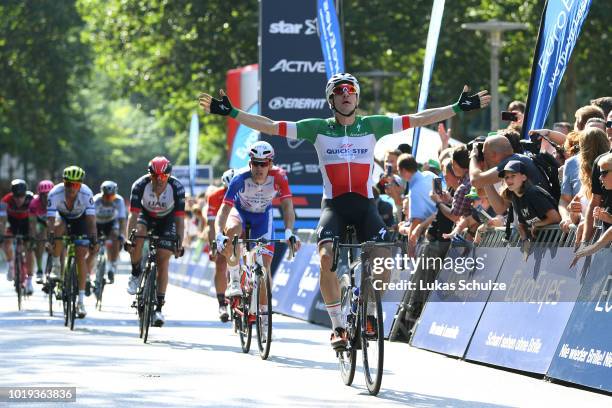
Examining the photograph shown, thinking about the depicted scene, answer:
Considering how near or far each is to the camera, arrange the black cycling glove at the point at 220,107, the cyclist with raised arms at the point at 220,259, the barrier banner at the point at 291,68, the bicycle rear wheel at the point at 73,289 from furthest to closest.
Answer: the barrier banner at the point at 291,68, the bicycle rear wheel at the point at 73,289, the cyclist with raised arms at the point at 220,259, the black cycling glove at the point at 220,107

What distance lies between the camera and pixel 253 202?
15.4 m

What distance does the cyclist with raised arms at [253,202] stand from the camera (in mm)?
14852

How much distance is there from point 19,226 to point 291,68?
5.09 m

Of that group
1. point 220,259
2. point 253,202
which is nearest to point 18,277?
point 220,259

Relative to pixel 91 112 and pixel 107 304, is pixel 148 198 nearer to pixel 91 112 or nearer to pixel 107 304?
pixel 107 304

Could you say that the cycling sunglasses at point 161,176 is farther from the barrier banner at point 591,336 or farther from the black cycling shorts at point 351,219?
the barrier banner at point 591,336

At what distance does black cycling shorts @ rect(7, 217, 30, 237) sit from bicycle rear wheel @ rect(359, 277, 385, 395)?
1349 cm

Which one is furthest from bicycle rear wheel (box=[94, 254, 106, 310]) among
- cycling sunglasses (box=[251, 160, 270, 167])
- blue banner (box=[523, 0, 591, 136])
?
blue banner (box=[523, 0, 591, 136])

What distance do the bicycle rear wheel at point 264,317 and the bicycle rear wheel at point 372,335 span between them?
2.87 metres

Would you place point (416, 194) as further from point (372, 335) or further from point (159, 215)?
point (372, 335)

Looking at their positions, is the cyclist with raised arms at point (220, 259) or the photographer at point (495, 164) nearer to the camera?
the photographer at point (495, 164)

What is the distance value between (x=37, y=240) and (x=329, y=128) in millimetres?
10919

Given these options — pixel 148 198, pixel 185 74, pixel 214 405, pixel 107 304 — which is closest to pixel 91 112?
pixel 185 74

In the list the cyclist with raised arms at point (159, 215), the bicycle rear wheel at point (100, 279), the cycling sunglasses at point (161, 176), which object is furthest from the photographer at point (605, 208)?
the bicycle rear wheel at point (100, 279)
